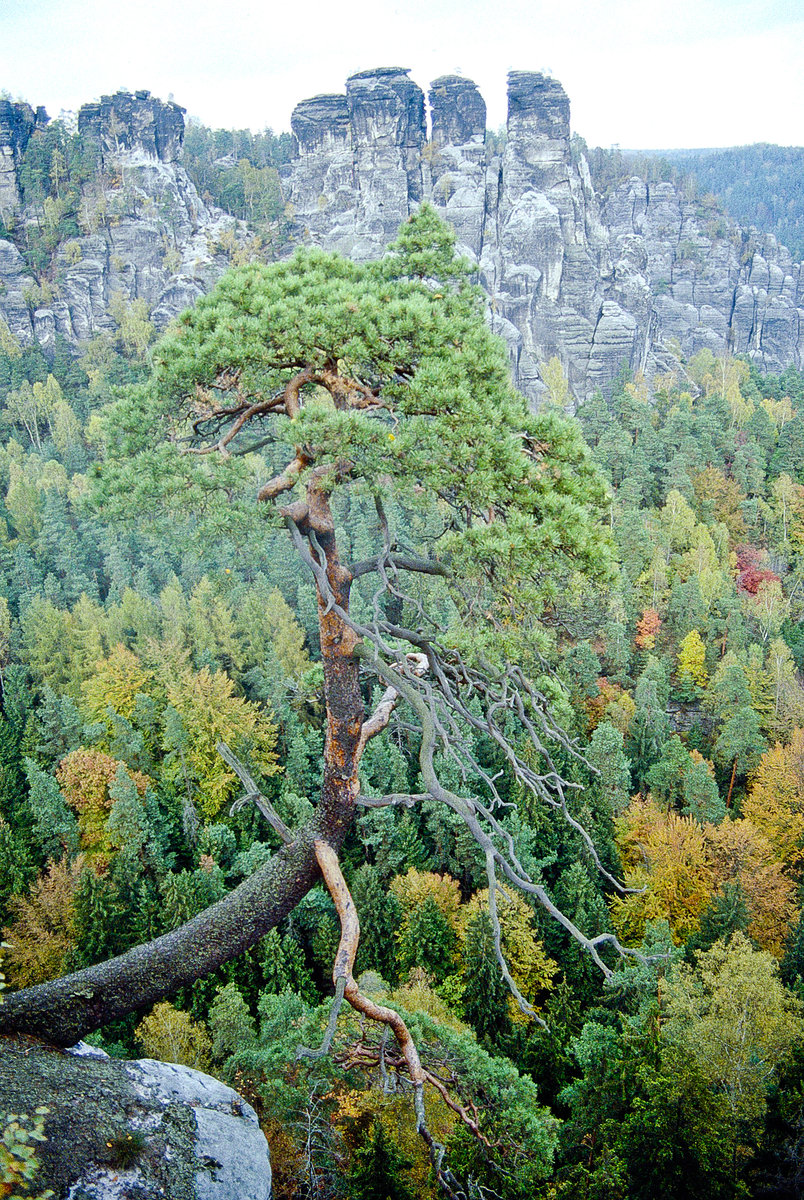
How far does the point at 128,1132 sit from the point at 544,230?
80.7 m

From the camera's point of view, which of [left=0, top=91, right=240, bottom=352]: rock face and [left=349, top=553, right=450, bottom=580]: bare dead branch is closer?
[left=349, top=553, right=450, bottom=580]: bare dead branch

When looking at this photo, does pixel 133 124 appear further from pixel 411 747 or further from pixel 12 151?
pixel 411 747

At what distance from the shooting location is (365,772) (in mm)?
32094

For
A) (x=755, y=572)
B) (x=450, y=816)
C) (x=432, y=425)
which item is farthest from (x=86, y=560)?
(x=432, y=425)

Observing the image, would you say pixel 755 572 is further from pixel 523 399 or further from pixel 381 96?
pixel 381 96

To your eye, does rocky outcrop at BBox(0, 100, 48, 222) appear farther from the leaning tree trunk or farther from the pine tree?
the pine tree

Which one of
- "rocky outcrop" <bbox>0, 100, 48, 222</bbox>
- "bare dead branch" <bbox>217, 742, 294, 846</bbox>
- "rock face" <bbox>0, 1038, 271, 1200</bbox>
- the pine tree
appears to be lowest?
the pine tree

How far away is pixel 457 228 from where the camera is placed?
235 ft

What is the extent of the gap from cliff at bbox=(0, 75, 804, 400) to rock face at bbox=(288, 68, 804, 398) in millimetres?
161

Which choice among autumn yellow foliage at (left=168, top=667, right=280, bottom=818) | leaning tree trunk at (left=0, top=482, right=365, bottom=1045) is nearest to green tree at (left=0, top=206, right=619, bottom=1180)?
leaning tree trunk at (left=0, top=482, right=365, bottom=1045)

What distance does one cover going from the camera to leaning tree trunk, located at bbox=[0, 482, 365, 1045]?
6137 mm

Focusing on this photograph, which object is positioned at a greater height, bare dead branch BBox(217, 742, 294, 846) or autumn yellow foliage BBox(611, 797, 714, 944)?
bare dead branch BBox(217, 742, 294, 846)

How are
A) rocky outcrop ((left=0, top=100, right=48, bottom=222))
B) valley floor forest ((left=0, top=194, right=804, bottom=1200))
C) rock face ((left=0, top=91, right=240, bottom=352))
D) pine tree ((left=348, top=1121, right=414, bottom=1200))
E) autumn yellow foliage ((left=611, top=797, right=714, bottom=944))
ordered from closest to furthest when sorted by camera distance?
valley floor forest ((left=0, top=194, right=804, bottom=1200)), pine tree ((left=348, top=1121, right=414, bottom=1200)), autumn yellow foliage ((left=611, top=797, right=714, bottom=944)), rock face ((left=0, top=91, right=240, bottom=352)), rocky outcrop ((left=0, top=100, right=48, bottom=222))

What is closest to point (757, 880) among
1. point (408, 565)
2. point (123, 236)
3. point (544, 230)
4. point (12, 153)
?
point (408, 565)
